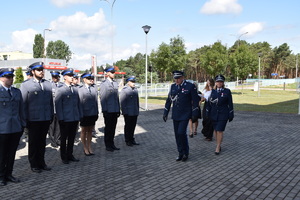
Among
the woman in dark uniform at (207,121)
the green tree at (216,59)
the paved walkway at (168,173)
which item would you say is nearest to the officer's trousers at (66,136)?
the paved walkway at (168,173)

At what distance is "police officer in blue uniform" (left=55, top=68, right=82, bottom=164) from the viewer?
612 cm

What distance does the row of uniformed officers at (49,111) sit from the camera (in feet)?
16.1

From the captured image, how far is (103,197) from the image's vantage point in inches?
175

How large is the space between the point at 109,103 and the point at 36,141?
7.38ft

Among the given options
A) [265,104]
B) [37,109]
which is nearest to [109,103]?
[37,109]

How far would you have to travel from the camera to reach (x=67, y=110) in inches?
242

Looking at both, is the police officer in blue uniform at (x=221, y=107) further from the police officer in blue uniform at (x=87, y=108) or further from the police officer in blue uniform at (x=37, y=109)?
the police officer in blue uniform at (x=37, y=109)

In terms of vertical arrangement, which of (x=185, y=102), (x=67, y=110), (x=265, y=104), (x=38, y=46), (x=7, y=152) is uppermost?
(x=38, y=46)

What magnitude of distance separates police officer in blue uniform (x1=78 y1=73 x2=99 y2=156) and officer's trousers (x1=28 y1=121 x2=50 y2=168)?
120cm

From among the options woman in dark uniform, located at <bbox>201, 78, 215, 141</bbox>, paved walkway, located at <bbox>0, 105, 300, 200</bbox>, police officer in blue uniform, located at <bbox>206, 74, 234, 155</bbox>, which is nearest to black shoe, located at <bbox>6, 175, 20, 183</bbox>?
paved walkway, located at <bbox>0, 105, 300, 200</bbox>

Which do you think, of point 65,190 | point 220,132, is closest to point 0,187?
point 65,190

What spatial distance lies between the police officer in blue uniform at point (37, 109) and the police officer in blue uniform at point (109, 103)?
184cm

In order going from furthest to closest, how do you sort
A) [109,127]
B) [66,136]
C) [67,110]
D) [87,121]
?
[109,127] < [87,121] < [66,136] < [67,110]

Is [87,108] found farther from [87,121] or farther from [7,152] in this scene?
[7,152]
